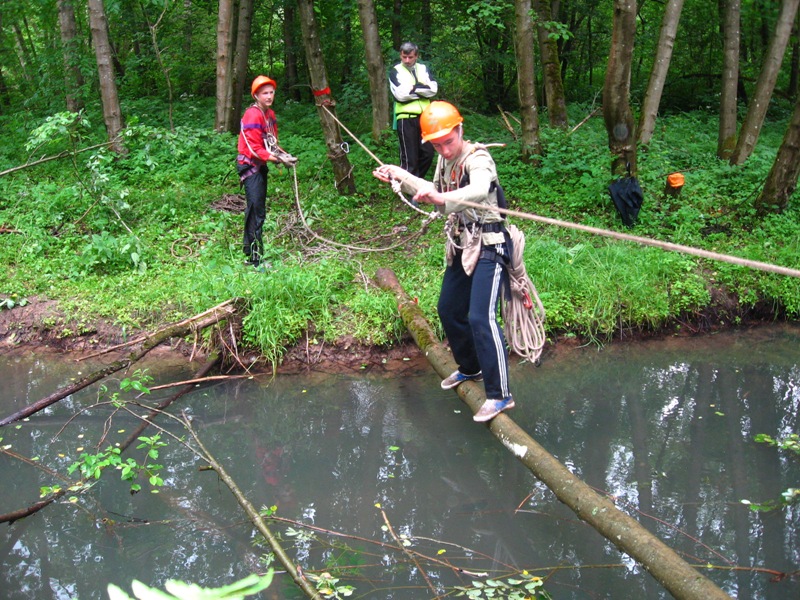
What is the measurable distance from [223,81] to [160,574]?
8.09m

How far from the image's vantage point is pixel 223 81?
1009 centimetres

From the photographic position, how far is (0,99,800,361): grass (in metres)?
6.40

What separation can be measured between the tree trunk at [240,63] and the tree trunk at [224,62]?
0.12 m

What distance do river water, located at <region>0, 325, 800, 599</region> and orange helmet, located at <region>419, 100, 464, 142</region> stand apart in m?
2.09

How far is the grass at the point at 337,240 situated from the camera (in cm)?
640

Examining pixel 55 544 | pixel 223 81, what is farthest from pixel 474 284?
pixel 223 81

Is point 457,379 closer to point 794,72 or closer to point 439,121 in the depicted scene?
point 439,121

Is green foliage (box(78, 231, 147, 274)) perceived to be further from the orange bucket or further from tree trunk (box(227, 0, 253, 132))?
the orange bucket

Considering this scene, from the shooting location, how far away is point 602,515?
3.28 m

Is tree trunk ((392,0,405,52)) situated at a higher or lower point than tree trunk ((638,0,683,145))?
higher

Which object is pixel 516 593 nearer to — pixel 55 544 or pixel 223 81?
pixel 55 544

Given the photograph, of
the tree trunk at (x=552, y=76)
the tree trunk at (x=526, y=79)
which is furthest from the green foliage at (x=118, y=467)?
the tree trunk at (x=552, y=76)

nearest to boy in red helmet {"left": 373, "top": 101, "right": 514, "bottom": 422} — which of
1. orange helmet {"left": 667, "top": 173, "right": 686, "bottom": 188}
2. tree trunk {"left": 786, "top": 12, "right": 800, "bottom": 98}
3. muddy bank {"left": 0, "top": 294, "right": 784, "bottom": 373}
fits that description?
muddy bank {"left": 0, "top": 294, "right": 784, "bottom": 373}

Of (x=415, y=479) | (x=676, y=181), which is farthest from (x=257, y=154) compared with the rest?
(x=676, y=181)
